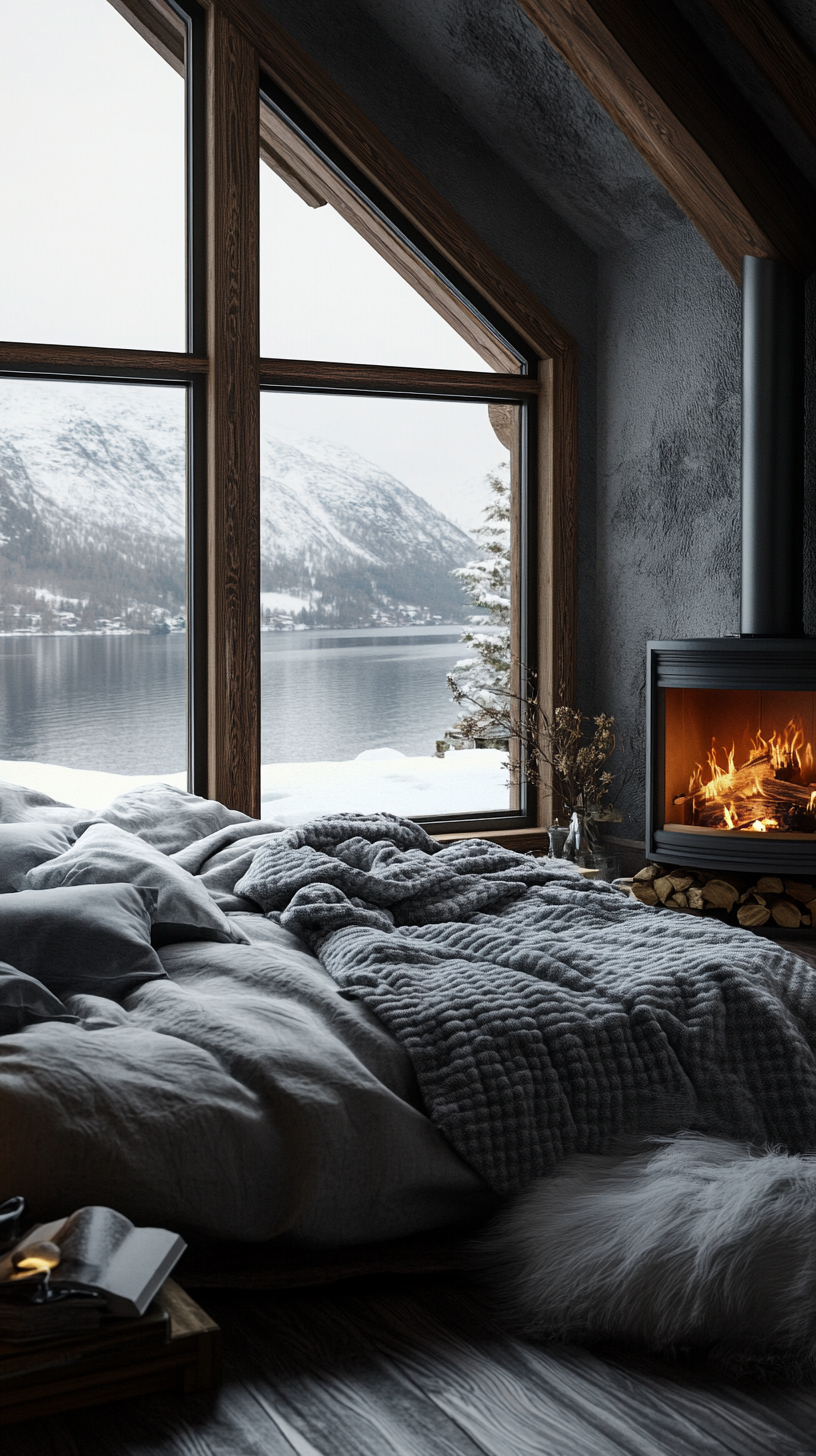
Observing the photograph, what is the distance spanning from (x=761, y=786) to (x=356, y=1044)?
2.67 m

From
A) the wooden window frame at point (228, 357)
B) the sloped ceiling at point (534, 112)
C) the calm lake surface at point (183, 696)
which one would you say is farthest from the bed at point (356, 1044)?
the sloped ceiling at point (534, 112)

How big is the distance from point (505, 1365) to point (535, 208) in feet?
15.6

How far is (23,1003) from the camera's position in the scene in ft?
6.67

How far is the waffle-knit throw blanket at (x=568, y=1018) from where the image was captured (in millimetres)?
2062

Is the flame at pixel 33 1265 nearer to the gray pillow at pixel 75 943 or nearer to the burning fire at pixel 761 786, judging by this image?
the gray pillow at pixel 75 943

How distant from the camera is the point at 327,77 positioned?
4.95 m

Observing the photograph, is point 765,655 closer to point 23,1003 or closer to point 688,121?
point 688,121

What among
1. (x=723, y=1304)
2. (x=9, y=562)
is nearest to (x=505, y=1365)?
(x=723, y=1304)

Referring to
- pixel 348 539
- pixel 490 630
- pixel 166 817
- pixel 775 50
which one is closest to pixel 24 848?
pixel 166 817

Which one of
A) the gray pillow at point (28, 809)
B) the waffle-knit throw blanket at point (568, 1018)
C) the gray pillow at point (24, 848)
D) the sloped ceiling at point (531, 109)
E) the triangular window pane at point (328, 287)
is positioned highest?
the sloped ceiling at point (531, 109)

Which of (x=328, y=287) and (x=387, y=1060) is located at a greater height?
(x=328, y=287)

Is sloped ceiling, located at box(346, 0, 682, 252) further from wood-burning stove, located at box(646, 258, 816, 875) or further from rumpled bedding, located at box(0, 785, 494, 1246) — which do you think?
rumpled bedding, located at box(0, 785, 494, 1246)

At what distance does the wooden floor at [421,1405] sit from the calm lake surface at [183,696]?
318 centimetres

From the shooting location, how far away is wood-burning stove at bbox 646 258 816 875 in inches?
168
